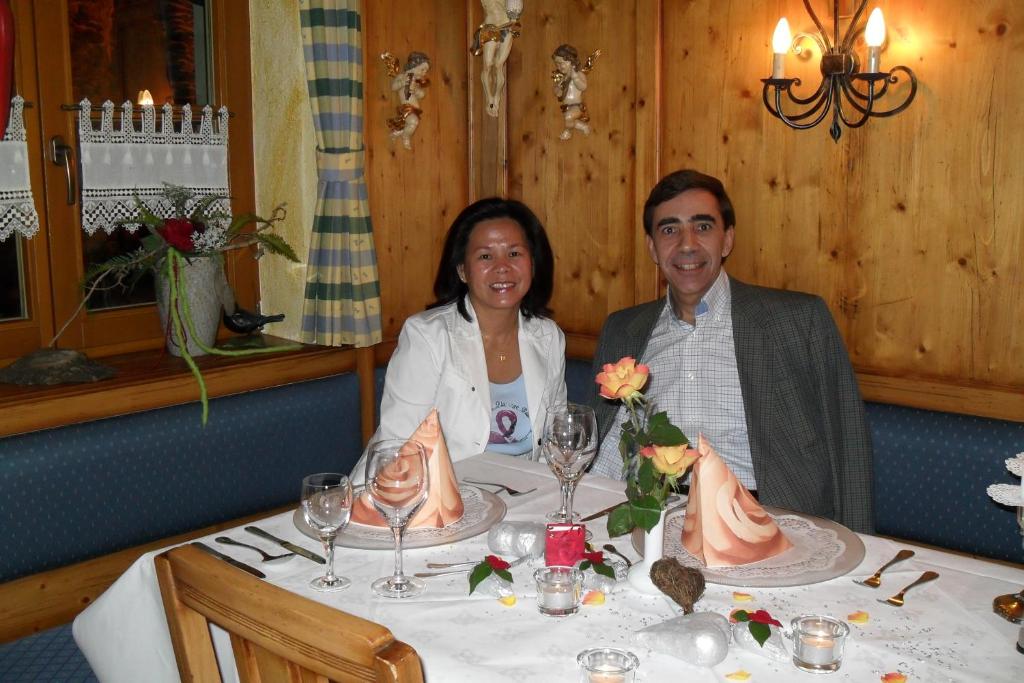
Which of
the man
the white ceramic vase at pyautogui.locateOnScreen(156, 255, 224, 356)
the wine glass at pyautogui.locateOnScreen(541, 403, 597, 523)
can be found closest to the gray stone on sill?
the white ceramic vase at pyautogui.locateOnScreen(156, 255, 224, 356)

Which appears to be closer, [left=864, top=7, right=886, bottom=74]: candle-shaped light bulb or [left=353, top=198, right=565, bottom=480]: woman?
[left=864, top=7, right=886, bottom=74]: candle-shaped light bulb

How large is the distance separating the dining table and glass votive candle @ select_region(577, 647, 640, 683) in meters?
0.03

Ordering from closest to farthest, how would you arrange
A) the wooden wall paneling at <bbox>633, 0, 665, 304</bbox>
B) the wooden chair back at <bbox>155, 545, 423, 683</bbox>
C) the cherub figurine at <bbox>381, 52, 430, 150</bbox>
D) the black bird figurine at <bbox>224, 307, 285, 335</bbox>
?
the wooden chair back at <bbox>155, 545, 423, 683</bbox>, the wooden wall paneling at <bbox>633, 0, 665, 304</bbox>, the black bird figurine at <bbox>224, 307, 285, 335</bbox>, the cherub figurine at <bbox>381, 52, 430, 150</bbox>

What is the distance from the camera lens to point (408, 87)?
339cm

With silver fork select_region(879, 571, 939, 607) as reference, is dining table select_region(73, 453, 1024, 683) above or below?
below

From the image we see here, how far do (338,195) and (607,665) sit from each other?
7.30 feet

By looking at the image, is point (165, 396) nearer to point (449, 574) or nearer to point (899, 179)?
point (449, 574)

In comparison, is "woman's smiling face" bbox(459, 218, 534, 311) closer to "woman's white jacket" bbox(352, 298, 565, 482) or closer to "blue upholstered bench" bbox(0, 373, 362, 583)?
"woman's white jacket" bbox(352, 298, 565, 482)

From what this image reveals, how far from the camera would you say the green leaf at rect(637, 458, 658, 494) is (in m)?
1.51

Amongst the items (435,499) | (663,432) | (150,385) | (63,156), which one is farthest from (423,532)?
(63,156)

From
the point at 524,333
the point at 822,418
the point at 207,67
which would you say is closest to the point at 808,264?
the point at 822,418

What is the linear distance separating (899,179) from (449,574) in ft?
5.70

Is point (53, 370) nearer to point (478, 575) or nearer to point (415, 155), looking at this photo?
point (415, 155)

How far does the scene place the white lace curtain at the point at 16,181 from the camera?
274cm
